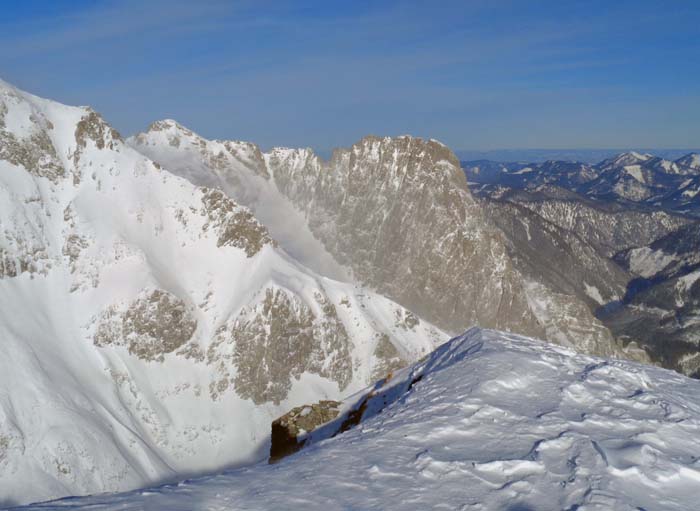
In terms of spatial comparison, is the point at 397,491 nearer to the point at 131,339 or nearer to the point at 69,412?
the point at 69,412

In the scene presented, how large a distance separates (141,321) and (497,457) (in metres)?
136

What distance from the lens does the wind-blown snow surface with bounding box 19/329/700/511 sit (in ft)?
46.1

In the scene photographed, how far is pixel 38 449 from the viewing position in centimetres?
10081

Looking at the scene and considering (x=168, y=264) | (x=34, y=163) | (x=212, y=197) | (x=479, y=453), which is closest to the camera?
(x=479, y=453)

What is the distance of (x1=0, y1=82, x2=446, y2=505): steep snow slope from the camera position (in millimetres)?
109838

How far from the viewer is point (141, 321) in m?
138

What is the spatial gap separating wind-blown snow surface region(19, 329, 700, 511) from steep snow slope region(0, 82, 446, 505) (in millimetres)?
102231

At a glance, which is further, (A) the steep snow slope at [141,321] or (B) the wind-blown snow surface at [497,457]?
(A) the steep snow slope at [141,321]

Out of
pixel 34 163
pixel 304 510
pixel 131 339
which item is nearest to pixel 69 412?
pixel 131 339

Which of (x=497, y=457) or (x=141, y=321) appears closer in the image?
(x=497, y=457)

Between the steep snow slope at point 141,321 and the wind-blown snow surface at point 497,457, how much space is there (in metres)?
102

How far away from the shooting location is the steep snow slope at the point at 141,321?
110 metres

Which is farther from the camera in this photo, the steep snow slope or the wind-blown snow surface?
the steep snow slope

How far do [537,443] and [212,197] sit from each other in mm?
161949
